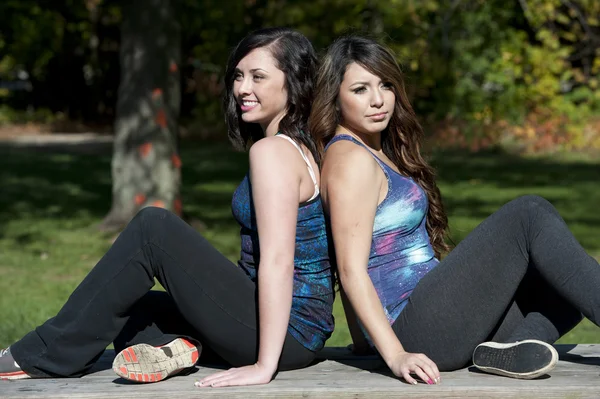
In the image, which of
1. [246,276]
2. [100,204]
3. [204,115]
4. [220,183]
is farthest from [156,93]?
[204,115]

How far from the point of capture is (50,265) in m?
8.17

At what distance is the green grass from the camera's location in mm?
7066

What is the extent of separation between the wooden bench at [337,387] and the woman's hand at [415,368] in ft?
0.09

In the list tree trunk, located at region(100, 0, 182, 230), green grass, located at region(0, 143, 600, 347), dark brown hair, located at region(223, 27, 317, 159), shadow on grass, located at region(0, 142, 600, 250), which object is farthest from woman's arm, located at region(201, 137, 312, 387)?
tree trunk, located at region(100, 0, 182, 230)

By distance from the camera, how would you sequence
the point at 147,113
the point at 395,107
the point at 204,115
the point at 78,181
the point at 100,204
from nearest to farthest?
the point at 395,107
the point at 147,113
the point at 100,204
the point at 78,181
the point at 204,115

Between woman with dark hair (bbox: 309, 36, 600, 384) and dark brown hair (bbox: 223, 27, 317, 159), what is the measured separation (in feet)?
0.17

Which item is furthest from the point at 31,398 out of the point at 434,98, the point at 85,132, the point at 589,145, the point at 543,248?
the point at 85,132

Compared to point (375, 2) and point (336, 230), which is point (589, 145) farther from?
point (336, 230)

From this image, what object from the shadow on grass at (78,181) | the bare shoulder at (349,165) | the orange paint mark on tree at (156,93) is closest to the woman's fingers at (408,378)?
the bare shoulder at (349,165)

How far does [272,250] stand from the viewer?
11.0 ft

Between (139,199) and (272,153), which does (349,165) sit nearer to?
(272,153)

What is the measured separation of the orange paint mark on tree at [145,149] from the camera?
9.73 meters

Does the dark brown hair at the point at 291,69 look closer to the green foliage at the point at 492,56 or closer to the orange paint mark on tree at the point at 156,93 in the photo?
the orange paint mark on tree at the point at 156,93

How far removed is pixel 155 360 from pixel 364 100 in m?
1.19
